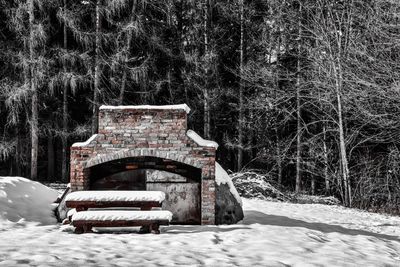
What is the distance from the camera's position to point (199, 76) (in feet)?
75.3

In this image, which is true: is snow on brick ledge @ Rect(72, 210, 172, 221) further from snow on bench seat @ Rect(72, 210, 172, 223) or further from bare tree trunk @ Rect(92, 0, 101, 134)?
bare tree trunk @ Rect(92, 0, 101, 134)

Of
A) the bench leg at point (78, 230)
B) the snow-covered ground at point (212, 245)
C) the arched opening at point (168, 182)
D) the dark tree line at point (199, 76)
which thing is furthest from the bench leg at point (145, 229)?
the dark tree line at point (199, 76)

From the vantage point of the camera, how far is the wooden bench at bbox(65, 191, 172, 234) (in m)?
9.25

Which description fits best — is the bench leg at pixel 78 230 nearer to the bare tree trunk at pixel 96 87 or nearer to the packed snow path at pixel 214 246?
the packed snow path at pixel 214 246

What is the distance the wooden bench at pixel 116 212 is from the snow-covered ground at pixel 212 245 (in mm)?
252

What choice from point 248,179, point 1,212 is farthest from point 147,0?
point 1,212

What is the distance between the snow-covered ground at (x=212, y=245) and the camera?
7012mm

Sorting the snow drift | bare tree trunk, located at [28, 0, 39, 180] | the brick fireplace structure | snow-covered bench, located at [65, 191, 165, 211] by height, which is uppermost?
bare tree trunk, located at [28, 0, 39, 180]

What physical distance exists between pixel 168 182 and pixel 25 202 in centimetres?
398

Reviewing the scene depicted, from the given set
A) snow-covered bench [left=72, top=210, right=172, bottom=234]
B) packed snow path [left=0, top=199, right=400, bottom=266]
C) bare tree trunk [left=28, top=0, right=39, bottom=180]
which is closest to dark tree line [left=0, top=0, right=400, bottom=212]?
bare tree trunk [left=28, top=0, right=39, bottom=180]

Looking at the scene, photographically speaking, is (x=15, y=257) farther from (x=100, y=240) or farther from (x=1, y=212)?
(x=1, y=212)

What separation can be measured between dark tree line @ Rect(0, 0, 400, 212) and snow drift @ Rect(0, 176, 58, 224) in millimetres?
7646

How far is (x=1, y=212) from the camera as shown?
10.8 metres

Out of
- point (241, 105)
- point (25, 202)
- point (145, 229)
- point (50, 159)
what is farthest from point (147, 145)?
point (50, 159)
